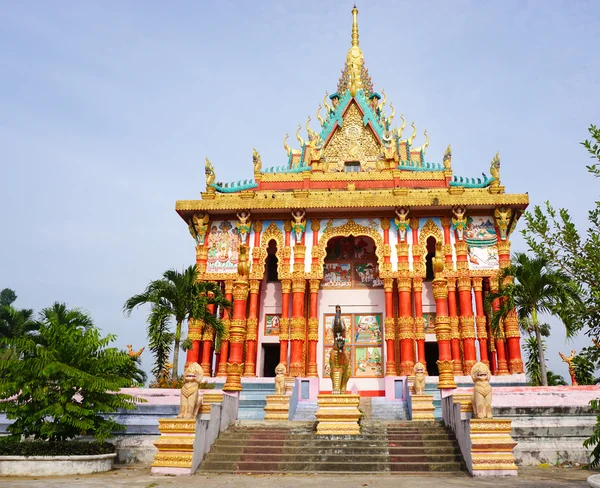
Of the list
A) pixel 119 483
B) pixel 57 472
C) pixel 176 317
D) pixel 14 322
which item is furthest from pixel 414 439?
pixel 14 322

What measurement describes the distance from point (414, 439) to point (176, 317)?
29.5 ft

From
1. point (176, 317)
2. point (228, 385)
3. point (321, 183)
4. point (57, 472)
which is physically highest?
point (321, 183)

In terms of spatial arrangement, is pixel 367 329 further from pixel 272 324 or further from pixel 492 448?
pixel 492 448

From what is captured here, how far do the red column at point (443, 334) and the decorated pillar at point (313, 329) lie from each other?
4.91 meters

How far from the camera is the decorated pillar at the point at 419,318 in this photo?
19625mm

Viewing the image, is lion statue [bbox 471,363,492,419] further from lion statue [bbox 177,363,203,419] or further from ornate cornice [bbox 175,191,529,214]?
ornate cornice [bbox 175,191,529,214]

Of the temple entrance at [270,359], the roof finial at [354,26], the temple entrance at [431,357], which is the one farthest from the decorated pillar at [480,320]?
the roof finial at [354,26]

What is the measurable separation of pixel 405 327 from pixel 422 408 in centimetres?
645

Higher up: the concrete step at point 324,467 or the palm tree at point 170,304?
the palm tree at point 170,304

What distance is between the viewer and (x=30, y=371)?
9852mm

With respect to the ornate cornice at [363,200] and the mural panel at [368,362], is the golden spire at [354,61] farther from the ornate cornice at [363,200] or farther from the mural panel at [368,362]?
the mural panel at [368,362]

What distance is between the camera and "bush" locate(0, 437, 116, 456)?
31.0ft

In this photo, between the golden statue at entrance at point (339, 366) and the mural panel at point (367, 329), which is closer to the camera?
the golden statue at entrance at point (339, 366)

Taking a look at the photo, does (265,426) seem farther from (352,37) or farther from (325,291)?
(352,37)
